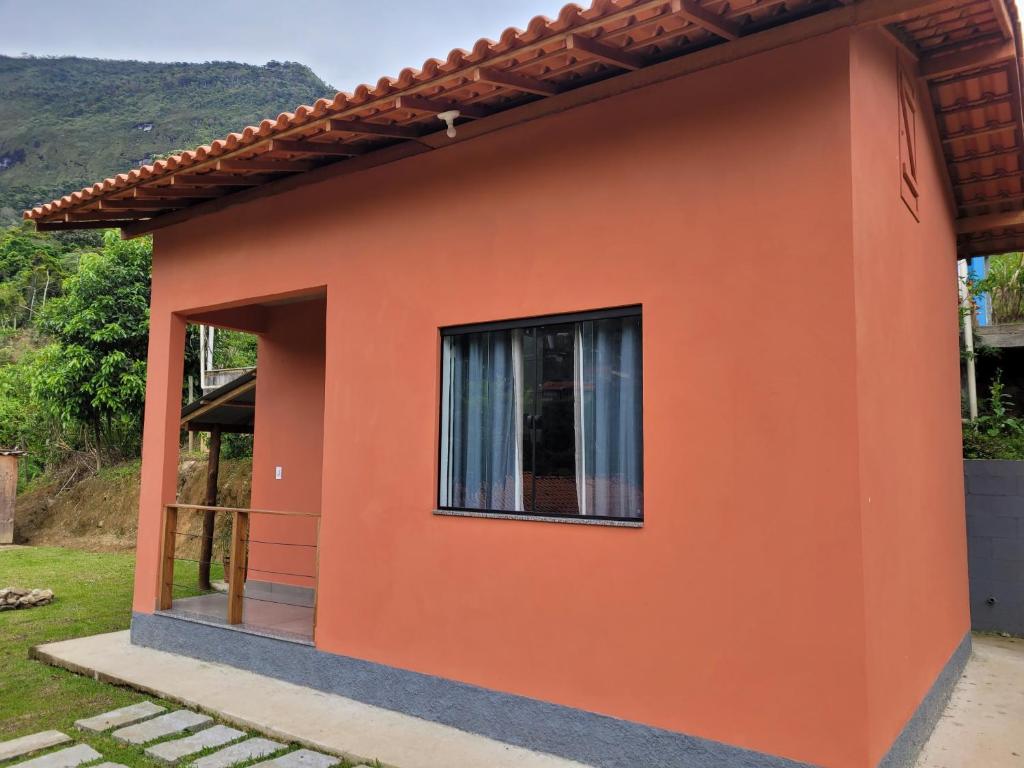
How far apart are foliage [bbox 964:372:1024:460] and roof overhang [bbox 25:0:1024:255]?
281 cm

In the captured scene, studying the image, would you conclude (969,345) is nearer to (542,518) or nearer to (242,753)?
(542,518)

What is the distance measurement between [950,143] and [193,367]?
16.7m

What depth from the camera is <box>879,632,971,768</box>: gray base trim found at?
13.3ft

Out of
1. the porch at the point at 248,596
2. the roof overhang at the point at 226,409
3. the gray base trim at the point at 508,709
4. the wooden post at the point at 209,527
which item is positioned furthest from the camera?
the wooden post at the point at 209,527

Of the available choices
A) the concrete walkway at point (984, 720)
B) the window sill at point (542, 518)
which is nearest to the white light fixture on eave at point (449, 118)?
the window sill at point (542, 518)

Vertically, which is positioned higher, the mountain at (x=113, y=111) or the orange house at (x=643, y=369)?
the mountain at (x=113, y=111)

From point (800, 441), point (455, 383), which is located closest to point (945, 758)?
point (800, 441)

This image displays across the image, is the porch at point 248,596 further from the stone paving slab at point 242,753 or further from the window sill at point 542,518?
the window sill at point 542,518

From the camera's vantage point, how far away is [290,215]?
647cm

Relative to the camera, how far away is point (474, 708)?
487 centimetres

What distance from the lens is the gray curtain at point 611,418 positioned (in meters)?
4.51

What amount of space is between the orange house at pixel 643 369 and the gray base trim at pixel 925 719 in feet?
0.13

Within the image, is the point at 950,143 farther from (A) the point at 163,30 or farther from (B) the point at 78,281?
(A) the point at 163,30

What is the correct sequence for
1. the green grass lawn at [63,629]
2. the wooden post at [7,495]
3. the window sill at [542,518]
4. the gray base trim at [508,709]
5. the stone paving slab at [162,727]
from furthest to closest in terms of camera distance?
the wooden post at [7,495], the green grass lawn at [63,629], the stone paving slab at [162,727], the window sill at [542,518], the gray base trim at [508,709]
